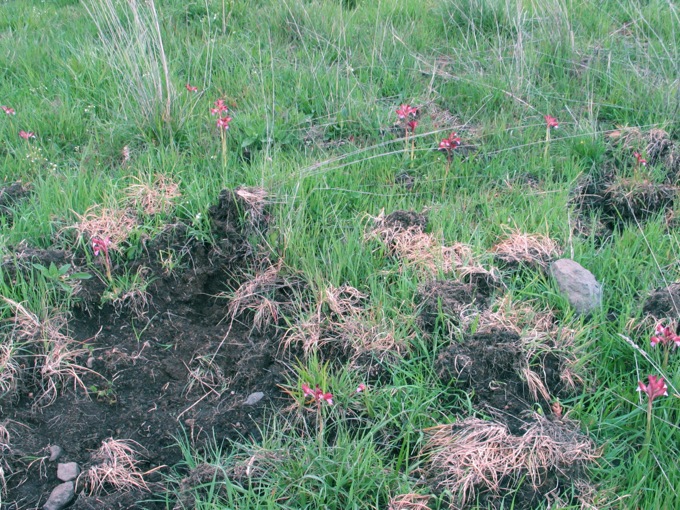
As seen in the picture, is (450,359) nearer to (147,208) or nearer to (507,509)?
(507,509)

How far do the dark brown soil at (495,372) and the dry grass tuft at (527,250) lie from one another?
0.61 metres

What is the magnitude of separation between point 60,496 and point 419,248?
186 centimetres

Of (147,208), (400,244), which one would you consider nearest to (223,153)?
(147,208)

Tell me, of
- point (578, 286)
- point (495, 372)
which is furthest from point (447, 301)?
point (578, 286)

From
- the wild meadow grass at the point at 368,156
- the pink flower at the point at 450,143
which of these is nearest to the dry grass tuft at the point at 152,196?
the wild meadow grass at the point at 368,156

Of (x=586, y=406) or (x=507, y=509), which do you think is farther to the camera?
(x=586, y=406)

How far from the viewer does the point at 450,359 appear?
8.94 ft

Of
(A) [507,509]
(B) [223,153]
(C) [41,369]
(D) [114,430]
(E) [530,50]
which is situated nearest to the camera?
(A) [507,509]

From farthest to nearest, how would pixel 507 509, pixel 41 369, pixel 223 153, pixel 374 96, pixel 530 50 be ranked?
pixel 530 50
pixel 374 96
pixel 223 153
pixel 41 369
pixel 507 509

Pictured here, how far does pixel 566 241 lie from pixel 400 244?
0.84m

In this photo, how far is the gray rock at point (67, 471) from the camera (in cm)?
247

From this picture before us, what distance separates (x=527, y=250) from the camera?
3311 mm

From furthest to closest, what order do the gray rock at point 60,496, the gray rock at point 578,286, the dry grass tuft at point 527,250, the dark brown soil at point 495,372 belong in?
the dry grass tuft at point 527,250 < the gray rock at point 578,286 < the dark brown soil at point 495,372 < the gray rock at point 60,496

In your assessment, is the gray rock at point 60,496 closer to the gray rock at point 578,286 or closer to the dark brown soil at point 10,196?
the dark brown soil at point 10,196
